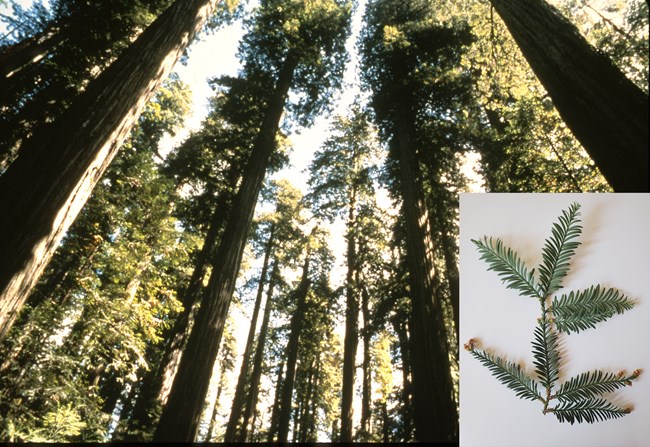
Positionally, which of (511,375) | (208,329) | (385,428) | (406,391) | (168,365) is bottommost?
(511,375)

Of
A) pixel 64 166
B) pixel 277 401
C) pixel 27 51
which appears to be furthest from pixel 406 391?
pixel 27 51

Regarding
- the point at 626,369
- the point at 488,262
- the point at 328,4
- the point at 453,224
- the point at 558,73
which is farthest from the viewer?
the point at 453,224

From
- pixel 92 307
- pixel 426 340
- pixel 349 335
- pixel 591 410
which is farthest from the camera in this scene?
pixel 349 335

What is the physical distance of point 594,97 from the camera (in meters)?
1.79

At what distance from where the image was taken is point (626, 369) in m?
1.70

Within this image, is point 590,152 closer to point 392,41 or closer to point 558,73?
point 558,73

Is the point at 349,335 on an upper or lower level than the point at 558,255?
upper

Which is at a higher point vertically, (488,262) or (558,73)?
A: (558,73)

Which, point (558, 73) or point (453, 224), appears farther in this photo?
point (453, 224)

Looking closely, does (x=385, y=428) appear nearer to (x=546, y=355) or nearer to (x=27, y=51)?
(x=546, y=355)

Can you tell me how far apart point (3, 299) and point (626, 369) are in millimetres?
3648

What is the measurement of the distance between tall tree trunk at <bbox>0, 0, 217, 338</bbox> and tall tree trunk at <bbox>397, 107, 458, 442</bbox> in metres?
4.84

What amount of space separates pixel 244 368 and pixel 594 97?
14.2 m

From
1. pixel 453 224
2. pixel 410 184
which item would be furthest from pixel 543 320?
pixel 453 224
